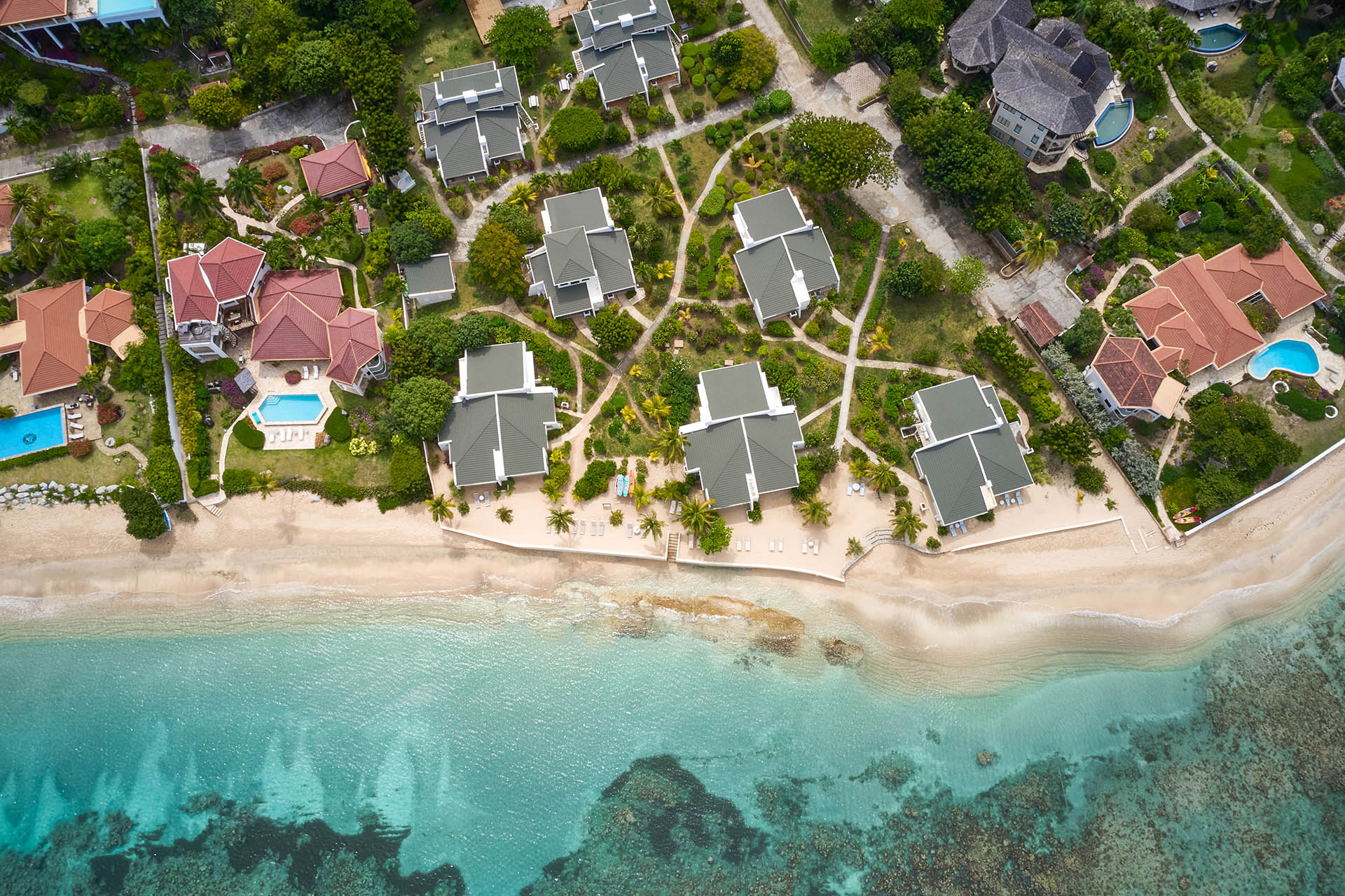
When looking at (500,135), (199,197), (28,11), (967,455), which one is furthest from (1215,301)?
(28,11)

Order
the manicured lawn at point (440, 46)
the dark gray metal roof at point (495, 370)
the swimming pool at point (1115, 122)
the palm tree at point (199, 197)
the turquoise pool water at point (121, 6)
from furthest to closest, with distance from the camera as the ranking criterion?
the manicured lawn at point (440, 46) → the swimming pool at point (1115, 122) → the turquoise pool water at point (121, 6) → the palm tree at point (199, 197) → the dark gray metal roof at point (495, 370)

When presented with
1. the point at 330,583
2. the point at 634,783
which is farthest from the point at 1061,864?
the point at 330,583

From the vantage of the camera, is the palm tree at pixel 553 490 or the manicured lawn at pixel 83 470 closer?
the palm tree at pixel 553 490

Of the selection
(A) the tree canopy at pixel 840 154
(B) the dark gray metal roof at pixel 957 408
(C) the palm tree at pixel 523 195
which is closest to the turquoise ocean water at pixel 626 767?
(B) the dark gray metal roof at pixel 957 408

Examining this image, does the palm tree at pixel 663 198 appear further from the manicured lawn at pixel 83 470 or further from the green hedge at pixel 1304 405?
the green hedge at pixel 1304 405

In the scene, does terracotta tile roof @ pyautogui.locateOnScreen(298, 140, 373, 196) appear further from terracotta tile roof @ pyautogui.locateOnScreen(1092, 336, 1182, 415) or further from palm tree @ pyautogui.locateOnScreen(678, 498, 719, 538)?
terracotta tile roof @ pyautogui.locateOnScreen(1092, 336, 1182, 415)

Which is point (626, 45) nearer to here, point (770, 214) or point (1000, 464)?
point (770, 214)
